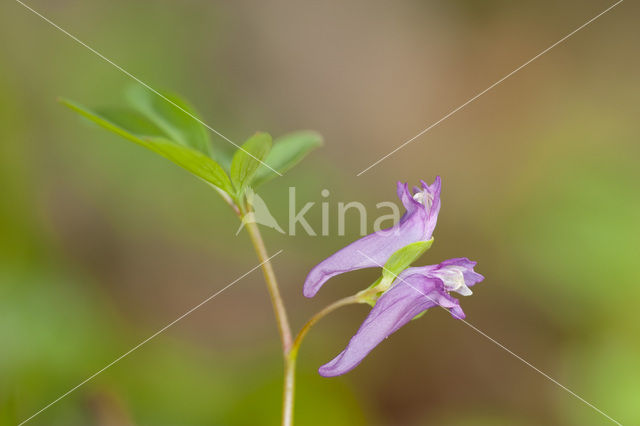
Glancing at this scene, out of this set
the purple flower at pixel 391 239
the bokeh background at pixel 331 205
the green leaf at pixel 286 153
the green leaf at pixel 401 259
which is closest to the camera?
the green leaf at pixel 401 259

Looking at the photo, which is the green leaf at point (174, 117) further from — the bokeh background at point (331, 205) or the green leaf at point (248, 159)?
the bokeh background at point (331, 205)

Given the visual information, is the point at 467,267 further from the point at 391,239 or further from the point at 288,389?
the point at 288,389

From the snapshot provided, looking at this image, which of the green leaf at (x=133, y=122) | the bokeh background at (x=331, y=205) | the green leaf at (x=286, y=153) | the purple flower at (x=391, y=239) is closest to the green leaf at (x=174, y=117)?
the green leaf at (x=133, y=122)

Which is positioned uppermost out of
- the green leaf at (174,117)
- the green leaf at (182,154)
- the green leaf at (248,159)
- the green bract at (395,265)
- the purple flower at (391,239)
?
the green leaf at (174,117)

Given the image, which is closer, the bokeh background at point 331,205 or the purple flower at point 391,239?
the purple flower at point 391,239

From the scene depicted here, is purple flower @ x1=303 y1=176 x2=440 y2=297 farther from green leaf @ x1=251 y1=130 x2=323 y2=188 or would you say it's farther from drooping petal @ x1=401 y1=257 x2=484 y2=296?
green leaf @ x1=251 y1=130 x2=323 y2=188

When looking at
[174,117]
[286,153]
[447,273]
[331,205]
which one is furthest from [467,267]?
[331,205]

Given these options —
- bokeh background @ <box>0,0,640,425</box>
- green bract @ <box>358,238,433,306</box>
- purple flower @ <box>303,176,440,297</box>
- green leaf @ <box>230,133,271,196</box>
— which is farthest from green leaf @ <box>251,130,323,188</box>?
bokeh background @ <box>0,0,640,425</box>
